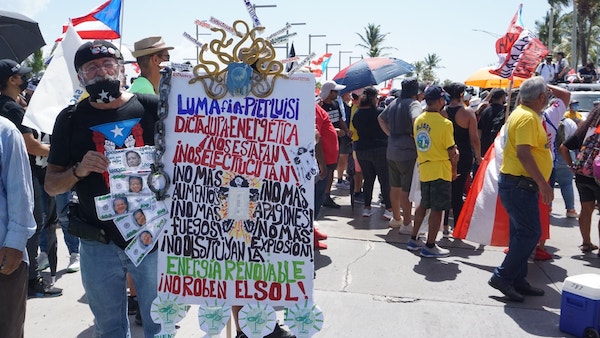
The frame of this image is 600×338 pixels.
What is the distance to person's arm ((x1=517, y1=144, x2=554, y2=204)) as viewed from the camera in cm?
448

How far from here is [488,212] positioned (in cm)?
590

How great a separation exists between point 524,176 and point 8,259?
3.90m

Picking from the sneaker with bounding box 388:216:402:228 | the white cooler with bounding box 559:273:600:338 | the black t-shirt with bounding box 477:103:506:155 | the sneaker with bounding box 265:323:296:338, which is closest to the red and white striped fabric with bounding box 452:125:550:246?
the sneaker with bounding box 388:216:402:228

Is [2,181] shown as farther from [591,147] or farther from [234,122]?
[591,147]

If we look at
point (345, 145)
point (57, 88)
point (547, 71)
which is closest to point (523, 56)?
point (345, 145)

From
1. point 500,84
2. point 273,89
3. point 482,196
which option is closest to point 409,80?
point 482,196

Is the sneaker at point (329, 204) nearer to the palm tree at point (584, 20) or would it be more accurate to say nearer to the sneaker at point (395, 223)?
the sneaker at point (395, 223)

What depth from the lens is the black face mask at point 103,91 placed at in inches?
109

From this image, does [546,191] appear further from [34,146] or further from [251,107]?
[34,146]

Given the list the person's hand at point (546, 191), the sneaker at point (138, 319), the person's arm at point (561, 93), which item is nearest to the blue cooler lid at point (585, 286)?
the person's hand at point (546, 191)

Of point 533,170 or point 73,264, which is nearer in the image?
point 533,170

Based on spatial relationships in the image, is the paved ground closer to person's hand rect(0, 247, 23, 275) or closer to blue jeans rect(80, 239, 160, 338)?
blue jeans rect(80, 239, 160, 338)

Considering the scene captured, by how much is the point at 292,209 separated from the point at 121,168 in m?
0.92

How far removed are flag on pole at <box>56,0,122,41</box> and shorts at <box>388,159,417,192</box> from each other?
3792 mm
